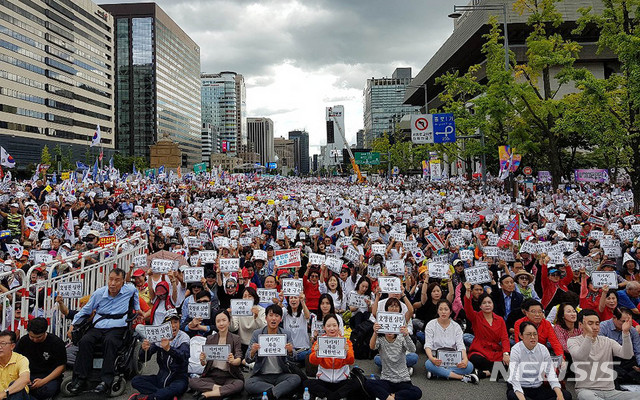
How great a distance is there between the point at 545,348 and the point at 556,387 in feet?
1.49

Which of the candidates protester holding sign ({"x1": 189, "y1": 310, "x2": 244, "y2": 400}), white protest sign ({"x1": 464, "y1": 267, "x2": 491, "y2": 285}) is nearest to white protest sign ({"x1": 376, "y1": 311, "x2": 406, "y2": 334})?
white protest sign ({"x1": 464, "y1": 267, "x2": 491, "y2": 285})

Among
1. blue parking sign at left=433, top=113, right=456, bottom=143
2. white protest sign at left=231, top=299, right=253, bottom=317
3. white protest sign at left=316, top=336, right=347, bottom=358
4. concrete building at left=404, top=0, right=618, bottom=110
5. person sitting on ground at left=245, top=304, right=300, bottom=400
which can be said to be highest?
concrete building at left=404, top=0, right=618, bottom=110

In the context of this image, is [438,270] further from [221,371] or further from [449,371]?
[221,371]

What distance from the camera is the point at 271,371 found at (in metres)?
6.36

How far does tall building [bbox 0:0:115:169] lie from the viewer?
2586 inches

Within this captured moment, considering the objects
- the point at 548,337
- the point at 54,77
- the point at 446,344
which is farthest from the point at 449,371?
the point at 54,77

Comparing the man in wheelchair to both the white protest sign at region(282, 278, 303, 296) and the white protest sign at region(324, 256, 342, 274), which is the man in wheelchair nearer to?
the white protest sign at region(282, 278, 303, 296)

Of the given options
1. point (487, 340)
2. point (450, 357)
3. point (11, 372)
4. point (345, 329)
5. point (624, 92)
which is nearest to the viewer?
point (11, 372)

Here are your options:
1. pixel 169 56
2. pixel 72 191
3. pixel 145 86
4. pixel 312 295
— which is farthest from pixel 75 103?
pixel 312 295

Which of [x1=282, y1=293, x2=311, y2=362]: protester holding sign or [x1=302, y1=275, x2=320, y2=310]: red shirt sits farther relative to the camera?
[x1=302, y1=275, x2=320, y2=310]: red shirt

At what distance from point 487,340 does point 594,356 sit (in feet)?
4.58

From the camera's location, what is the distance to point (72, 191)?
20.9 meters

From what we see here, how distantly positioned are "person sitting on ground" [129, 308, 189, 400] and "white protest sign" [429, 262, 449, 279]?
13.8 ft

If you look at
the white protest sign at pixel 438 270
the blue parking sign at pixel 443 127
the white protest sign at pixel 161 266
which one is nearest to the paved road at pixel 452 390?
the white protest sign at pixel 438 270
